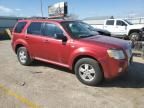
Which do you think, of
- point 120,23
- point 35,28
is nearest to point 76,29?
point 35,28

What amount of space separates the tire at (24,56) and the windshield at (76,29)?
6.76 feet

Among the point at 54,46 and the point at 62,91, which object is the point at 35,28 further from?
the point at 62,91

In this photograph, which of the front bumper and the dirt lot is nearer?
the dirt lot

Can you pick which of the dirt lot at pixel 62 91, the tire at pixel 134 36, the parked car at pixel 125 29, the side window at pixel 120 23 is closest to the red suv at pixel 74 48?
the dirt lot at pixel 62 91

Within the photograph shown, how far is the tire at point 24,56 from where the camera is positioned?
301 inches

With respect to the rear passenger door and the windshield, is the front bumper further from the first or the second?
the rear passenger door

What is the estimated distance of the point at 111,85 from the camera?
18.9ft

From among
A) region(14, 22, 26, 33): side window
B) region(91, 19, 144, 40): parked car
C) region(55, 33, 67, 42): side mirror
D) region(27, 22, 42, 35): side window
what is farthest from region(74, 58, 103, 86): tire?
region(91, 19, 144, 40): parked car

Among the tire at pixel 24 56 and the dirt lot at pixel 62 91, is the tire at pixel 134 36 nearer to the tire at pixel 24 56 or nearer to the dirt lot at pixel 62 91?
the dirt lot at pixel 62 91

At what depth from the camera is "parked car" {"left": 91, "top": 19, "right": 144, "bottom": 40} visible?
53.6 ft

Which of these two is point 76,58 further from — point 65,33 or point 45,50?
point 45,50

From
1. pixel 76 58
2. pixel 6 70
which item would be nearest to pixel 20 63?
pixel 6 70

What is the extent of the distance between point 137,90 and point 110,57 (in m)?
1.14

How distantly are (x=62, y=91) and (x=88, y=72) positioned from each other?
92 centimetres
